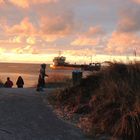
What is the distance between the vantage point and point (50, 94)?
63.5 ft

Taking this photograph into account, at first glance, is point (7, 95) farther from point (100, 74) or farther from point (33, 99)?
point (100, 74)

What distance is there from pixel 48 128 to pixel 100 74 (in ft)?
13.6

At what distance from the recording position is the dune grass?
13977 millimetres

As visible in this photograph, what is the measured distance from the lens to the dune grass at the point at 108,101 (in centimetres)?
1398

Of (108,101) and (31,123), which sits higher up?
(108,101)

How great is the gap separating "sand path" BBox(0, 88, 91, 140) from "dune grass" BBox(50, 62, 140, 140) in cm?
58

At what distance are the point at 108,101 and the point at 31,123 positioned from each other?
235cm

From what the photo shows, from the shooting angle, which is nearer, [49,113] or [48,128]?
[48,128]

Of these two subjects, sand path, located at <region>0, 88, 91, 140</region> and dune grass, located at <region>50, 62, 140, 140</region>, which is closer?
sand path, located at <region>0, 88, 91, 140</region>

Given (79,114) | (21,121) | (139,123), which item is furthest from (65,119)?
(139,123)

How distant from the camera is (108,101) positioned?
15.3 m

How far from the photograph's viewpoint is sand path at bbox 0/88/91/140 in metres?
13.7

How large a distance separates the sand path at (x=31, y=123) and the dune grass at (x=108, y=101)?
58 cm

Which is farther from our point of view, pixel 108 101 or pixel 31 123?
pixel 108 101
